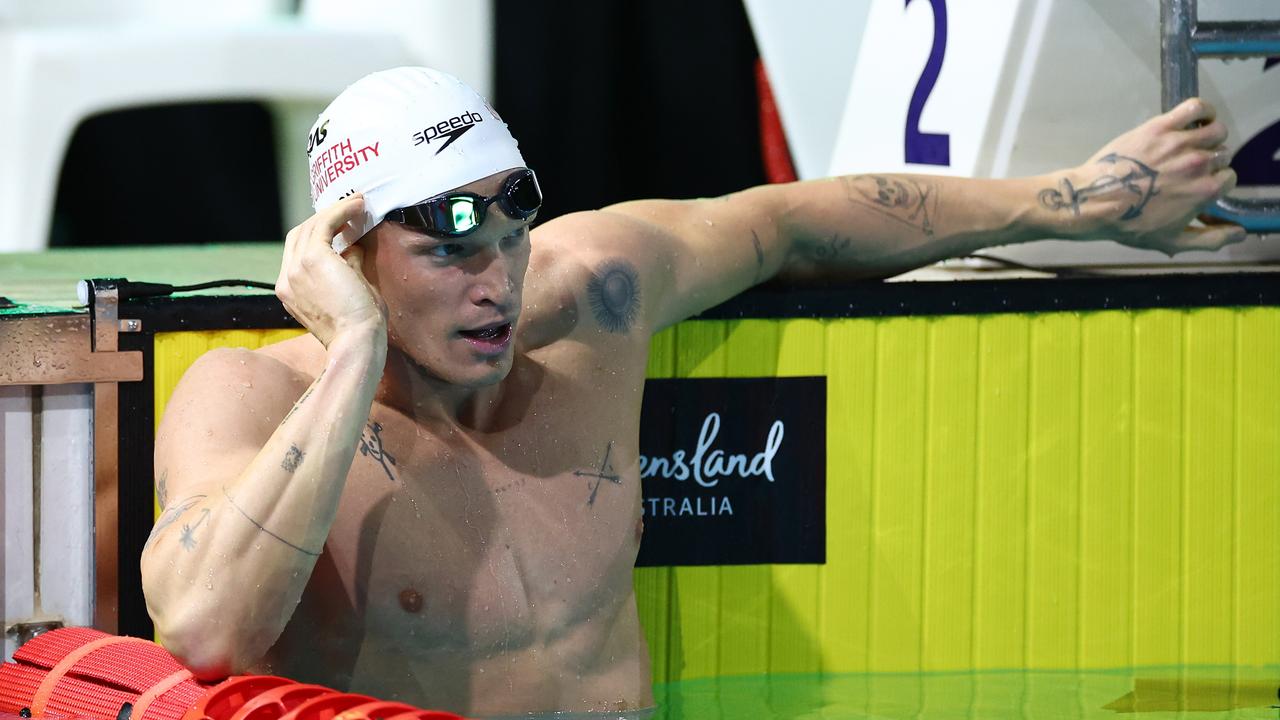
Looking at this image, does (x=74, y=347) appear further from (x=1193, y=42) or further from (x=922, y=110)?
(x=1193, y=42)

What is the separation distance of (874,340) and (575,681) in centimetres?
64

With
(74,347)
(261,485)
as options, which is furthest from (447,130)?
(74,347)

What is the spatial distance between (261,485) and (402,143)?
419mm

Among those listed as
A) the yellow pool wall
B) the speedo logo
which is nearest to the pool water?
the yellow pool wall

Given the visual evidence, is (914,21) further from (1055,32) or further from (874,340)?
(874,340)

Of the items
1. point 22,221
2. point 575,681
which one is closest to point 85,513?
point 575,681

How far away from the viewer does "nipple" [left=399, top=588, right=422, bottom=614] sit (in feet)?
6.22

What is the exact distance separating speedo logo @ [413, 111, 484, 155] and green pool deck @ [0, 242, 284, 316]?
466 mm

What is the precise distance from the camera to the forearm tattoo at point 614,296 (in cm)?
210

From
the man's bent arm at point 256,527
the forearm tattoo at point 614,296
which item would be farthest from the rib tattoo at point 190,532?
the forearm tattoo at point 614,296

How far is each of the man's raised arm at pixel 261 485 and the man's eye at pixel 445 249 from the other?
90 millimetres

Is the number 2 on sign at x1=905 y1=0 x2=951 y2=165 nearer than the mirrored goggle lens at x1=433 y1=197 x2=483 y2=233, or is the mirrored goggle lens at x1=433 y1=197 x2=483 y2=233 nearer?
the mirrored goggle lens at x1=433 y1=197 x2=483 y2=233

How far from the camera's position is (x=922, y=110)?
2.67m

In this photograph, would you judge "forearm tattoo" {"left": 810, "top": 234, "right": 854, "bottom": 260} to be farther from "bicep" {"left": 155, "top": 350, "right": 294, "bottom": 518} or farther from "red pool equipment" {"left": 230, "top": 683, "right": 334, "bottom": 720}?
"red pool equipment" {"left": 230, "top": 683, "right": 334, "bottom": 720}
